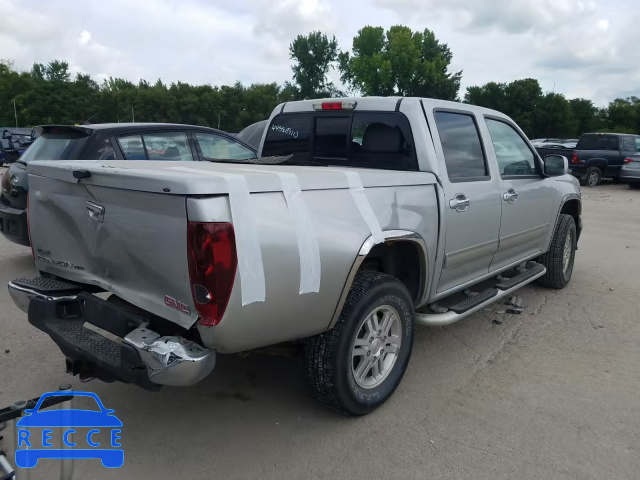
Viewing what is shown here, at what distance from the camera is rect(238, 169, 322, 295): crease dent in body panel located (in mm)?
2547

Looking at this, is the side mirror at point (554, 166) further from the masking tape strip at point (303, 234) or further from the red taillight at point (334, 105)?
the masking tape strip at point (303, 234)

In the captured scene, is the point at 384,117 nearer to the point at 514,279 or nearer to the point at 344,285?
the point at 344,285

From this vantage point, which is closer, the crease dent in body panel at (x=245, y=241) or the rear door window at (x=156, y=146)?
the crease dent in body panel at (x=245, y=241)

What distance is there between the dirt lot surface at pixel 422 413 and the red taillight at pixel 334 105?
2.01m

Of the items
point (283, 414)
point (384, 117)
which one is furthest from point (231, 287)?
point (384, 117)

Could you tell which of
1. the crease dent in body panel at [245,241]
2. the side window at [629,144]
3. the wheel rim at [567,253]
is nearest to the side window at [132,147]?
the crease dent in body panel at [245,241]

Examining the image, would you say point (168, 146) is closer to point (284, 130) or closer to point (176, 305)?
point (284, 130)

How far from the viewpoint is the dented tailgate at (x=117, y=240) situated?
7.85 ft

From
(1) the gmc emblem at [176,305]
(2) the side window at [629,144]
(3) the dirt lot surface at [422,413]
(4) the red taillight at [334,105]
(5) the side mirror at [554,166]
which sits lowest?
(3) the dirt lot surface at [422,413]

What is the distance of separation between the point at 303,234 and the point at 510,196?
2509 mm

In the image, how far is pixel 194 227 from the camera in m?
2.27

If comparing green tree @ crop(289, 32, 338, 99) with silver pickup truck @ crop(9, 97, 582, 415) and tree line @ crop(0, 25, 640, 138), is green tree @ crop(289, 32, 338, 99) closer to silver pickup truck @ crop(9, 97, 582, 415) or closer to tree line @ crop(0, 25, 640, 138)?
tree line @ crop(0, 25, 640, 138)

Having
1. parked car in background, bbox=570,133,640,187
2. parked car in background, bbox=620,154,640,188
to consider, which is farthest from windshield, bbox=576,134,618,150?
parked car in background, bbox=620,154,640,188

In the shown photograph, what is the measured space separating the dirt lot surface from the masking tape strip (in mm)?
989
